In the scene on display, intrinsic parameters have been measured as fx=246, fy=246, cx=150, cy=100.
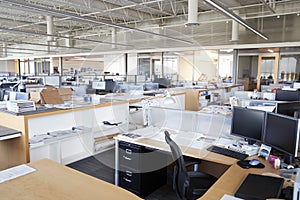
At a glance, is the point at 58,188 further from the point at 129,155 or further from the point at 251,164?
the point at 251,164

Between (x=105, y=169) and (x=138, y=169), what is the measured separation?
3.96ft

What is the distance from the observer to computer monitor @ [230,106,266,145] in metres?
2.49

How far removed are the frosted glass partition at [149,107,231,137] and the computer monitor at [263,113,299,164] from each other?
2.28 feet

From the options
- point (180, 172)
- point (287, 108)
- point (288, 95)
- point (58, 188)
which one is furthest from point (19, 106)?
point (288, 95)

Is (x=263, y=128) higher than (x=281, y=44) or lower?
lower

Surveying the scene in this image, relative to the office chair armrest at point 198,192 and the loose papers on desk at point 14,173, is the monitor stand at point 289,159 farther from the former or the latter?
the loose papers on desk at point 14,173

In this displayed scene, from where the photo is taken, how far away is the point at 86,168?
387cm

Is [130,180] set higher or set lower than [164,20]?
lower

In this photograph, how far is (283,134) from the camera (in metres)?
2.14

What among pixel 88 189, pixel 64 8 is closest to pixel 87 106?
pixel 88 189

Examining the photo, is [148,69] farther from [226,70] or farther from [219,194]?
[219,194]

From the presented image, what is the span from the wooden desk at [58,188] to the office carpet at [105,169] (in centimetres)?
142

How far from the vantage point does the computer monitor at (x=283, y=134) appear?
2.00 metres

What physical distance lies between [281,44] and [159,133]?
23.9 feet
